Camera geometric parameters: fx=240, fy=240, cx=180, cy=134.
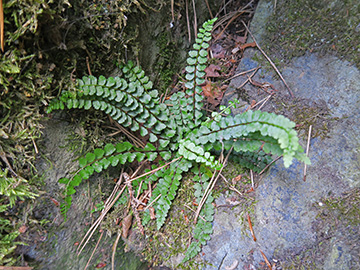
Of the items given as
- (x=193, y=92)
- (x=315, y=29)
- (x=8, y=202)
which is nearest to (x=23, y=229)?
(x=8, y=202)

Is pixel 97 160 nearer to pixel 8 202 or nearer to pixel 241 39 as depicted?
pixel 8 202

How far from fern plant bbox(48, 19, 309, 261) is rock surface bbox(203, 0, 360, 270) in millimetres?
244

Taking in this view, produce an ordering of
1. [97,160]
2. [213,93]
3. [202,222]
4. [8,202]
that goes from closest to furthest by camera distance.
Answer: [8,202] < [97,160] < [202,222] < [213,93]

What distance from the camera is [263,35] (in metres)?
2.82

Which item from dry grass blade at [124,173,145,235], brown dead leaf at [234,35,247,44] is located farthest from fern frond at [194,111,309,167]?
brown dead leaf at [234,35,247,44]

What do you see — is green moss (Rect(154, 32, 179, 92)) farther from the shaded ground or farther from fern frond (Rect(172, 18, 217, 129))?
the shaded ground

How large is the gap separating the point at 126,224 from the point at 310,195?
1842 millimetres

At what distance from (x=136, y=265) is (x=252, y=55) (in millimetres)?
2712

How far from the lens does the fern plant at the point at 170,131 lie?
6.77 ft

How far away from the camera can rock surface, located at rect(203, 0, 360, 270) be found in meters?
2.02

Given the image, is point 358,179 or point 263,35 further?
point 263,35

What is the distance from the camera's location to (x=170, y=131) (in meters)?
2.61

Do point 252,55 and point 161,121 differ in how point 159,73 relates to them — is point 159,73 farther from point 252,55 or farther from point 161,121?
point 252,55

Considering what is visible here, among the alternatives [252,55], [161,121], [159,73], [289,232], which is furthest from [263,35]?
[289,232]
